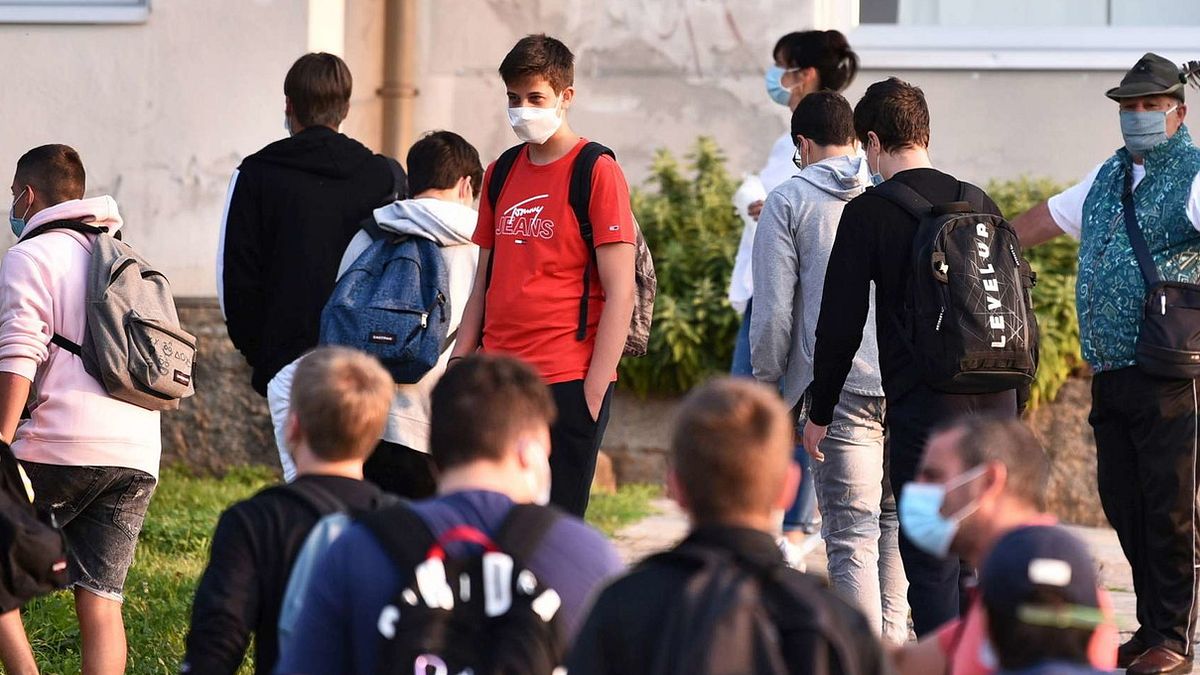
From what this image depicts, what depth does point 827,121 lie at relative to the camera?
5.69m

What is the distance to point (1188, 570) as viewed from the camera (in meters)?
5.54

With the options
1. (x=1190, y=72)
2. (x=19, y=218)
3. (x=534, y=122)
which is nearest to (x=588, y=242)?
(x=534, y=122)

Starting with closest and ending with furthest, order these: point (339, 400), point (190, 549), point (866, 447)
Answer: point (339, 400) → point (866, 447) → point (190, 549)

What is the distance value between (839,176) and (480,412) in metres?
2.84

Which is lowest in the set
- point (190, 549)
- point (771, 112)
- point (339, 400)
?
point (190, 549)

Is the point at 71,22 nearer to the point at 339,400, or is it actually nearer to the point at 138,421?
the point at 138,421

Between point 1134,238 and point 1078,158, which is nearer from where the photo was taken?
point 1134,238

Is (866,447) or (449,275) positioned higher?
(449,275)

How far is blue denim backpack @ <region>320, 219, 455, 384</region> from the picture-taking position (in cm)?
528

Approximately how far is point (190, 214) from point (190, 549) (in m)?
2.56

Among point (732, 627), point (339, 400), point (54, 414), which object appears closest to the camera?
point (732, 627)

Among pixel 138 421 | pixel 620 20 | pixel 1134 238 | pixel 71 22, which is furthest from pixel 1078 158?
pixel 138 421

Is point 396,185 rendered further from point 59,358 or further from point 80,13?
point 80,13

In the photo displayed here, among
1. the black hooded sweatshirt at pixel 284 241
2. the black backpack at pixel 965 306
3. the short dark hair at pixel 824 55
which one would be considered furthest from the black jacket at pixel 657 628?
the short dark hair at pixel 824 55
